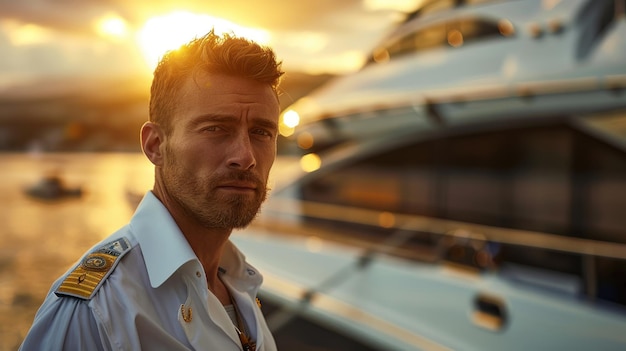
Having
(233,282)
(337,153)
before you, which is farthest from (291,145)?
(233,282)

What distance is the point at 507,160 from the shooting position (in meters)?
3.87

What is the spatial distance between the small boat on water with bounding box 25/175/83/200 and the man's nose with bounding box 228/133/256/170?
446 centimetres

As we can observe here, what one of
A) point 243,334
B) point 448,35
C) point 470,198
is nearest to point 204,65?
point 243,334

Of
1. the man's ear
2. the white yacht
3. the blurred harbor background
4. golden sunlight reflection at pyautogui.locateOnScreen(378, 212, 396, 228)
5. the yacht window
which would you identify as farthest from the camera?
golden sunlight reflection at pyautogui.locateOnScreen(378, 212, 396, 228)

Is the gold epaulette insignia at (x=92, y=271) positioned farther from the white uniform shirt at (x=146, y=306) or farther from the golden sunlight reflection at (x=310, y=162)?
the golden sunlight reflection at (x=310, y=162)

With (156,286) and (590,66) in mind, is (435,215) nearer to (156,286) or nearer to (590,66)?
(590,66)

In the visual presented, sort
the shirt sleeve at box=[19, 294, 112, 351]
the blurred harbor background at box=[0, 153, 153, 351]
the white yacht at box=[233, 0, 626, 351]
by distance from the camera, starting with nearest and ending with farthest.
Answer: the shirt sleeve at box=[19, 294, 112, 351], the white yacht at box=[233, 0, 626, 351], the blurred harbor background at box=[0, 153, 153, 351]

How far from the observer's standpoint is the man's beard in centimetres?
86

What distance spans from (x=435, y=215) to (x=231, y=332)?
357 cm

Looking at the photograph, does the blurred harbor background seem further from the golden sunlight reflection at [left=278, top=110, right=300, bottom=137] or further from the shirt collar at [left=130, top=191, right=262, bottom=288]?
the shirt collar at [left=130, top=191, right=262, bottom=288]

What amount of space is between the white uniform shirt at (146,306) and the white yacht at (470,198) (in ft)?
7.93

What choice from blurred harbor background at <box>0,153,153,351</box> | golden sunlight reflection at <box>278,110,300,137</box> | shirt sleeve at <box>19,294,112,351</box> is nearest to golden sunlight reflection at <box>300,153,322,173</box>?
golden sunlight reflection at <box>278,110,300,137</box>

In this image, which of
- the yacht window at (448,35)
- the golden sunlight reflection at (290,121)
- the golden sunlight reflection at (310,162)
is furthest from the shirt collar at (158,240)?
the golden sunlight reflection at (290,121)

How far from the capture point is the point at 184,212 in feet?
3.01
